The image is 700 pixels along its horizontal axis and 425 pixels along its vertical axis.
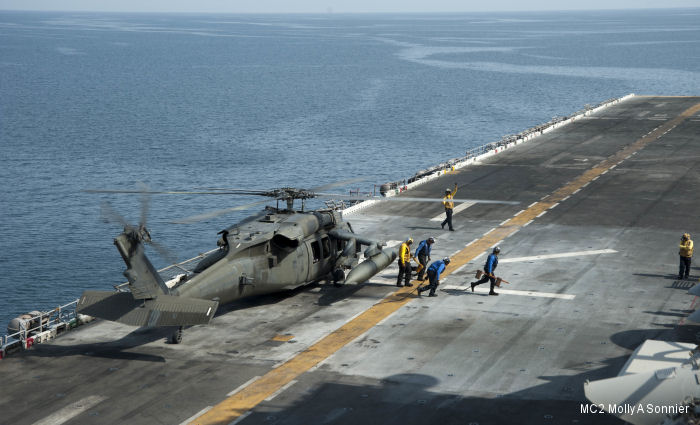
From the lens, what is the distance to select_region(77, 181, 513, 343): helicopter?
23391 millimetres

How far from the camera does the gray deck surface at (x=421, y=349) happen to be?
818 inches

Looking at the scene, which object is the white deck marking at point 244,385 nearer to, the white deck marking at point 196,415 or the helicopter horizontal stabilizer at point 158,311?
the white deck marking at point 196,415

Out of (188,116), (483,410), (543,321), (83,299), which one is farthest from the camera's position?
(188,116)

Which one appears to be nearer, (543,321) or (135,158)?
(543,321)

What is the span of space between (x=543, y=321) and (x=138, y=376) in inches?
505

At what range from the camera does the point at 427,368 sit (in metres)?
23.2

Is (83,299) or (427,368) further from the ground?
(83,299)

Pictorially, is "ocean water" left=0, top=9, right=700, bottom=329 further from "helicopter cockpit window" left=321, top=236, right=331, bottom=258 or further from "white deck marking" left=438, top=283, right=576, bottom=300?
"white deck marking" left=438, top=283, right=576, bottom=300

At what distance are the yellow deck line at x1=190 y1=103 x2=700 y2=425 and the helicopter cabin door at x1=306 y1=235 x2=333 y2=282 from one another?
8.39 ft

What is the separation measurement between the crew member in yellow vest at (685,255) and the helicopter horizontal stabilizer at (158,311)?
1763 centimetres

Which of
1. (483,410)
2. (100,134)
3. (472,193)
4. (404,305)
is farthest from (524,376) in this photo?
(100,134)

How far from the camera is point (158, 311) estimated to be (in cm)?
2339

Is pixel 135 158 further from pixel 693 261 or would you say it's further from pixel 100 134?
pixel 693 261

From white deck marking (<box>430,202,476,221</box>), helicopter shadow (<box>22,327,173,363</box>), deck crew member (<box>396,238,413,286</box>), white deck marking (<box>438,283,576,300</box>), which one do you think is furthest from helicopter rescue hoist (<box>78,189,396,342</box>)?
white deck marking (<box>430,202,476,221</box>)
